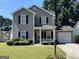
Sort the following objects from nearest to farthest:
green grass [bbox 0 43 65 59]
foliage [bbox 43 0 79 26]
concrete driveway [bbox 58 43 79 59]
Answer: green grass [bbox 0 43 65 59], concrete driveway [bbox 58 43 79 59], foliage [bbox 43 0 79 26]

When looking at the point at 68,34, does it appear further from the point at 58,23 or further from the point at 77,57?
the point at 77,57

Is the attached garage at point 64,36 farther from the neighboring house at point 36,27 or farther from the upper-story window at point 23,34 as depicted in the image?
the upper-story window at point 23,34

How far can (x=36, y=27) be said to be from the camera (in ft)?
155

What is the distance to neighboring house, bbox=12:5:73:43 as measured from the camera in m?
47.2

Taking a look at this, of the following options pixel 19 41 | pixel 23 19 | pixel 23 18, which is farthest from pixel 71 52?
pixel 23 18

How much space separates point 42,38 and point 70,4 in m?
18.8

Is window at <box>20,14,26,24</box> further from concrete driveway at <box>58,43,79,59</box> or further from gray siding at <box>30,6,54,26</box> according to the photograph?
concrete driveway at <box>58,43,79,59</box>

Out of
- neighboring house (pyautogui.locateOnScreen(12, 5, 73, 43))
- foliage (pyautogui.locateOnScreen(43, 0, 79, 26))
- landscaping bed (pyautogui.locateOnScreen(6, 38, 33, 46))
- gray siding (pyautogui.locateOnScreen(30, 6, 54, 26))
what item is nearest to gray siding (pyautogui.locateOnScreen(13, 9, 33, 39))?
neighboring house (pyautogui.locateOnScreen(12, 5, 73, 43))

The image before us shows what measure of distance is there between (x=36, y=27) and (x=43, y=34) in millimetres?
3117

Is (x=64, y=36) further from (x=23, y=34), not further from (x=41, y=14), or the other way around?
(x=23, y=34)

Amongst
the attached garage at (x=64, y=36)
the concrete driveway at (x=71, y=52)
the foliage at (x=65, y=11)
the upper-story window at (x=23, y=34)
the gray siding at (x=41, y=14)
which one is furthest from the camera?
the foliage at (x=65, y=11)

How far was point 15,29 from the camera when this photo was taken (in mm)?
47594

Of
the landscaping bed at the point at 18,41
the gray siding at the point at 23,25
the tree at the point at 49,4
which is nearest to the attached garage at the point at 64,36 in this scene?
the gray siding at the point at 23,25

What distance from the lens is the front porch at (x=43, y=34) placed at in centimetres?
4722
